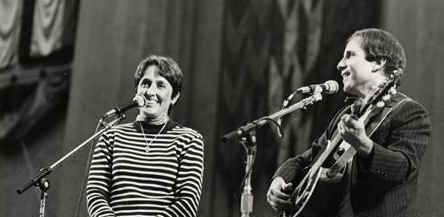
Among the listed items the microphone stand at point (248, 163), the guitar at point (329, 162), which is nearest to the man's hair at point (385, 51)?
the guitar at point (329, 162)

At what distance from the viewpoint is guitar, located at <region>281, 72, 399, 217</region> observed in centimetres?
417

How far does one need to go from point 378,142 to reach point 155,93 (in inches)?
55.6

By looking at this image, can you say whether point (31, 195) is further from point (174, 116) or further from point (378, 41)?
point (378, 41)

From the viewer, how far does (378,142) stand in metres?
4.25

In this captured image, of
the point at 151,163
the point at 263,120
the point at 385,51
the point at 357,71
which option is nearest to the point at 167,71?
the point at 151,163

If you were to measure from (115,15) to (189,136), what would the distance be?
2.43 meters

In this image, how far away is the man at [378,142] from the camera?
13.3 feet

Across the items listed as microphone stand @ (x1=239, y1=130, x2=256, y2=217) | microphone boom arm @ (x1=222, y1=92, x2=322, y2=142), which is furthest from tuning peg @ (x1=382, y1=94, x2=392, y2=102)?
microphone stand @ (x1=239, y1=130, x2=256, y2=217)

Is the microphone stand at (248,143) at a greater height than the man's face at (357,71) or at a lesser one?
lesser

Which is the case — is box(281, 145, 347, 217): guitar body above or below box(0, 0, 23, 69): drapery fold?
below

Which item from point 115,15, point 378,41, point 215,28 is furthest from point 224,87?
point 378,41

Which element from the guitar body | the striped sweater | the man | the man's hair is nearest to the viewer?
the man

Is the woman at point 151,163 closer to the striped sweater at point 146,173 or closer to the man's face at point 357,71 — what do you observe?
the striped sweater at point 146,173

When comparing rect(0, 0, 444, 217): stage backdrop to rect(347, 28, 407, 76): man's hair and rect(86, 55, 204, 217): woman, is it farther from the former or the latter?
rect(347, 28, 407, 76): man's hair
